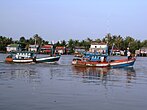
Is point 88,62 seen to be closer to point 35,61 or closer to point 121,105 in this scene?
point 35,61

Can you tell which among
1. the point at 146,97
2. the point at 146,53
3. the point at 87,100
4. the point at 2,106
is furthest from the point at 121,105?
the point at 146,53

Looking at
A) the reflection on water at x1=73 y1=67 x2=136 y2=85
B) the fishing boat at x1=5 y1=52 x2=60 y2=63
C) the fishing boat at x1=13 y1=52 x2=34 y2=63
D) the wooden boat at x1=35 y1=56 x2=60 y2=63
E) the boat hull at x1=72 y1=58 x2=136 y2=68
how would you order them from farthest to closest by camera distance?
the wooden boat at x1=35 y1=56 x2=60 y2=63, the fishing boat at x1=5 y1=52 x2=60 y2=63, the fishing boat at x1=13 y1=52 x2=34 y2=63, the boat hull at x1=72 y1=58 x2=136 y2=68, the reflection on water at x1=73 y1=67 x2=136 y2=85

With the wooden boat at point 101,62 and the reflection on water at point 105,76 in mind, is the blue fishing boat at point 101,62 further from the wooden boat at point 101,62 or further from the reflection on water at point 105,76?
the reflection on water at point 105,76

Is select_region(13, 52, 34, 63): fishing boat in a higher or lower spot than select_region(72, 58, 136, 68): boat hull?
higher

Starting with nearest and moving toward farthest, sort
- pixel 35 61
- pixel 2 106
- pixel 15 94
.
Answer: pixel 2 106
pixel 15 94
pixel 35 61

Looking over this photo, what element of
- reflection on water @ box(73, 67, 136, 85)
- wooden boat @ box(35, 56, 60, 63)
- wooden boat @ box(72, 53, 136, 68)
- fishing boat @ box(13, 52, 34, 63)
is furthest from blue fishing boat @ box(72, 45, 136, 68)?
fishing boat @ box(13, 52, 34, 63)

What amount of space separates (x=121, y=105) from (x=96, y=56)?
35159 mm

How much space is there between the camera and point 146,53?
164 metres

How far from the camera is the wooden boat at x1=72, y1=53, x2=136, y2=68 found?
48.4m

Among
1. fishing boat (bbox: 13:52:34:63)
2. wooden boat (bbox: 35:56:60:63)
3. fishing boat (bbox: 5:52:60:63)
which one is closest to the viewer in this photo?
fishing boat (bbox: 13:52:34:63)

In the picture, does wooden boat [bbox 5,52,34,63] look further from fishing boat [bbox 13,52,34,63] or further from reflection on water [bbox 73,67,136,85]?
reflection on water [bbox 73,67,136,85]

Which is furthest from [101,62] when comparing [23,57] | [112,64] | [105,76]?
[23,57]

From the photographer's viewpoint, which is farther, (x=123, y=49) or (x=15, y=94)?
(x=123, y=49)

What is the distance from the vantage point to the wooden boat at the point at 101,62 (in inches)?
1906
